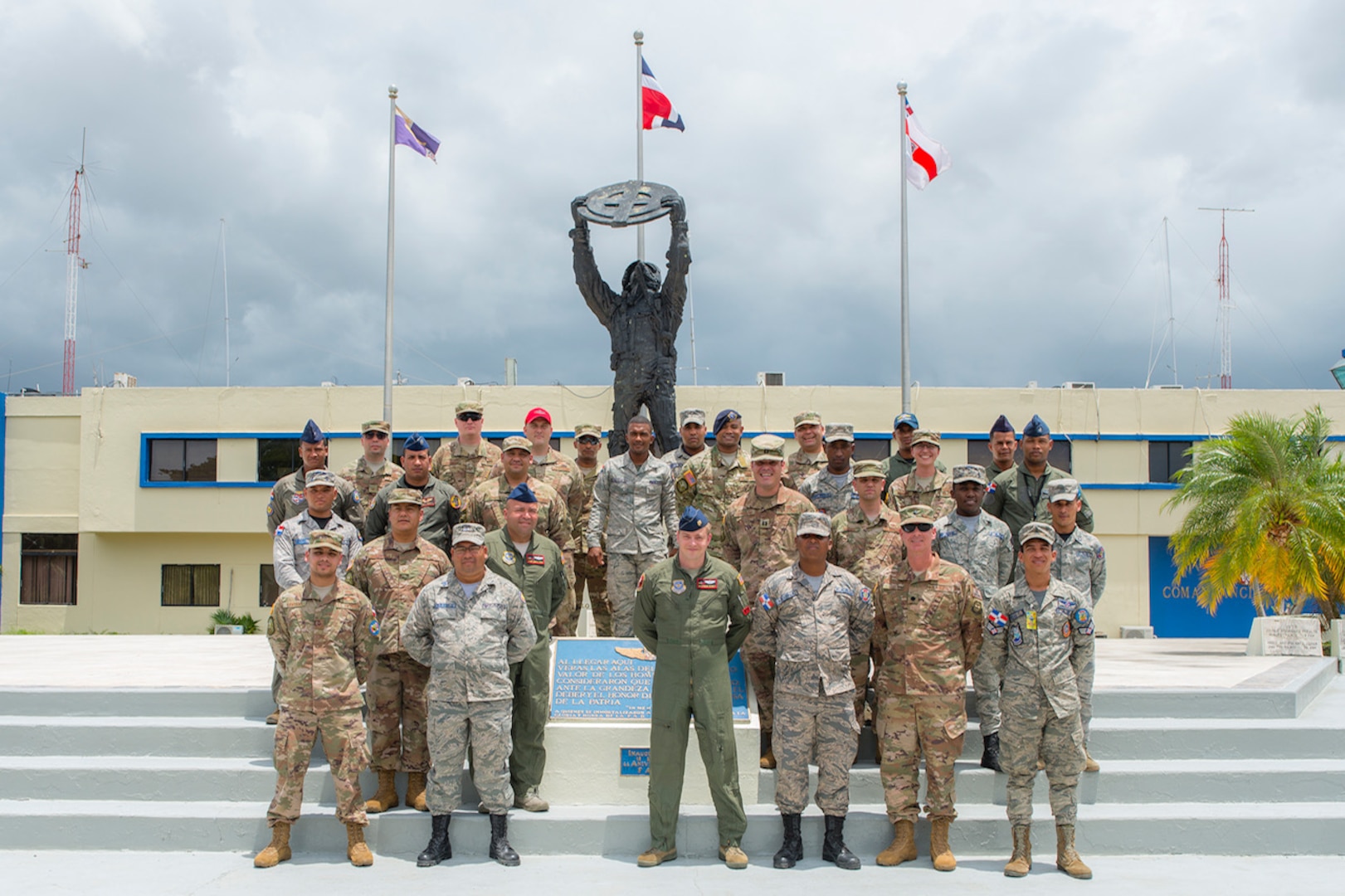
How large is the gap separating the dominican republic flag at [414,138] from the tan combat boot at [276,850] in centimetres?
1424

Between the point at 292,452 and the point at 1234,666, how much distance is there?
59.6 feet

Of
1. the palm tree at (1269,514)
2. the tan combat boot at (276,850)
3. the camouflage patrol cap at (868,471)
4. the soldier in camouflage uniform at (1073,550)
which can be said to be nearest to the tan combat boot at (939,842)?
the soldier in camouflage uniform at (1073,550)

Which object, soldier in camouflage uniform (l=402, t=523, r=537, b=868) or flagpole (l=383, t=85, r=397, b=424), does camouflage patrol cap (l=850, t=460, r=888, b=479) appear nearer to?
soldier in camouflage uniform (l=402, t=523, r=537, b=868)

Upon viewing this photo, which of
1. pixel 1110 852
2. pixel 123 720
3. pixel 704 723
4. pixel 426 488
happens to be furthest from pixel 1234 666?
pixel 123 720

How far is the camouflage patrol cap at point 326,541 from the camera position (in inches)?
217

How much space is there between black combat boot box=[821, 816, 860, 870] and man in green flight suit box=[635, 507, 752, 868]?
1.45ft

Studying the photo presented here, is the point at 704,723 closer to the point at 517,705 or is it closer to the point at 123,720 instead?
the point at 517,705

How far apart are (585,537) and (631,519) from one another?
0.54 metres

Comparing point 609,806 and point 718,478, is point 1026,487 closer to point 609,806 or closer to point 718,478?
point 718,478

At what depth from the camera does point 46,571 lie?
2291cm

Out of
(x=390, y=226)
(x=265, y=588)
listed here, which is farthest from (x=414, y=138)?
(x=265, y=588)

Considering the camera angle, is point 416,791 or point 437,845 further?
point 416,791

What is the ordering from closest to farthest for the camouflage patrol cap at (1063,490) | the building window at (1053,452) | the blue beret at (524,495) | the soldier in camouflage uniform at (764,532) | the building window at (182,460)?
the blue beret at (524,495) → the camouflage patrol cap at (1063,490) → the soldier in camouflage uniform at (764,532) → the building window at (1053,452) → the building window at (182,460)

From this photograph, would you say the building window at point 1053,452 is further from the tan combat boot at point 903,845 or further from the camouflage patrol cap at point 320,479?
the camouflage patrol cap at point 320,479
